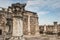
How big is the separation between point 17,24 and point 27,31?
19.6 meters

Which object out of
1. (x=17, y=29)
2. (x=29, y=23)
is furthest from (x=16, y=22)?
(x=29, y=23)

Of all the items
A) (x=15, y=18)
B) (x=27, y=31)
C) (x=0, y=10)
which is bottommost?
(x=27, y=31)

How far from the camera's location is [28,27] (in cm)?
2936

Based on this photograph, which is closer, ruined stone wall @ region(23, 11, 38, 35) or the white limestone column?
the white limestone column

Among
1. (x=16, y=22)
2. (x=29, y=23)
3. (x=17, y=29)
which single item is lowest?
(x=17, y=29)

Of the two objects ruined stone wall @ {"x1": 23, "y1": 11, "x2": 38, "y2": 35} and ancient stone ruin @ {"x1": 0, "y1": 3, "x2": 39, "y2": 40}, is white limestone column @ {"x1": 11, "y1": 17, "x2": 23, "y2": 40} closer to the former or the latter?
ancient stone ruin @ {"x1": 0, "y1": 3, "x2": 39, "y2": 40}

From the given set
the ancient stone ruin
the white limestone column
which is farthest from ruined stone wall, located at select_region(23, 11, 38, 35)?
the white limestone column

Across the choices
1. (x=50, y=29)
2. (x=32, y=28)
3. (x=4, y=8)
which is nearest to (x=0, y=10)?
(x=4, y=8)

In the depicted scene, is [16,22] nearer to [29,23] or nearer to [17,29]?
[17,29]

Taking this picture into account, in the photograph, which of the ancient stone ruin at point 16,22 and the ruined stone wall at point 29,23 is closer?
the ancient stone ruin at point 16,22

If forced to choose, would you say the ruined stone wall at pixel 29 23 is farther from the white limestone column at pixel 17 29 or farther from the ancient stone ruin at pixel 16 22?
the white limestone column at pixel 17 29

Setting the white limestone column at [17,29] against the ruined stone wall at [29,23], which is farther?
the ruined stone wall at [29,23]

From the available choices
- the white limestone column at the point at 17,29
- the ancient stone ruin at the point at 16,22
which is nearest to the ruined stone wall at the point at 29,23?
the ancient stone ruin at the point at 16,22

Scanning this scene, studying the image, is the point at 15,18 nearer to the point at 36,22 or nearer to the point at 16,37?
the point at 16,37
